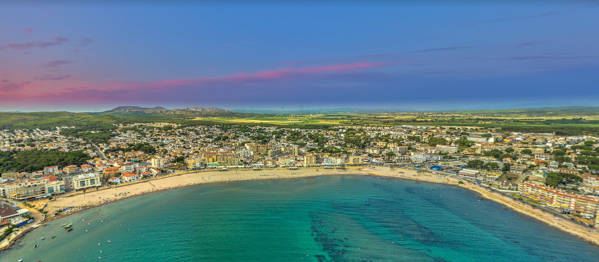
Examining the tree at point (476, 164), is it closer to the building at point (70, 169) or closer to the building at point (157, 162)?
the building at point (157, 162)

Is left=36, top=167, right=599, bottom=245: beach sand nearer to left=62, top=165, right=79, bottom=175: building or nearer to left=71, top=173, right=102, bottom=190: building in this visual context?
left=71, top=173, right=102, bottom=190: building

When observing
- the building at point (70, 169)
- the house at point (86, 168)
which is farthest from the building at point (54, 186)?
the building at point (70, 169)

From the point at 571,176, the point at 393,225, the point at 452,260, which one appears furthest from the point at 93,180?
the point at 571,176

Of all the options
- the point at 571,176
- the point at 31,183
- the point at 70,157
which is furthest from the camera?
the point at 70,157

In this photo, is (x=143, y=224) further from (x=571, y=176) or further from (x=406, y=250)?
(x=571, y=176)

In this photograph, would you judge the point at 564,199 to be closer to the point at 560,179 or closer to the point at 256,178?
the point at 560,179
